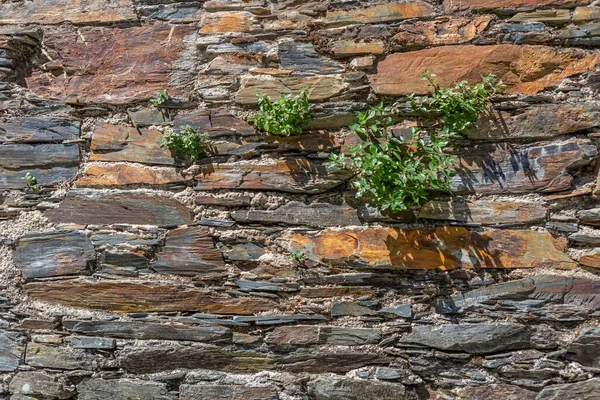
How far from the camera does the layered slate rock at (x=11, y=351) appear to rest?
229 cm

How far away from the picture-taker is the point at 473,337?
6.82ft

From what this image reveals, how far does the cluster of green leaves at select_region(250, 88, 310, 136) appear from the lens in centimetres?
225

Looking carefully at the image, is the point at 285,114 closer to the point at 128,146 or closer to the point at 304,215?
the point at 304,215

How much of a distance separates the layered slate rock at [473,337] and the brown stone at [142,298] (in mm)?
681

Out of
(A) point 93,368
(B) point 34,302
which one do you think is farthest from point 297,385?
(B) point 34,302

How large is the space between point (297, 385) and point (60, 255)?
1287 millimetres

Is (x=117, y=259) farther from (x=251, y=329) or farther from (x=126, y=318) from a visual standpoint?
(x=251, y=329)

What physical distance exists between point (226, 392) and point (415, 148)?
54.6 inches

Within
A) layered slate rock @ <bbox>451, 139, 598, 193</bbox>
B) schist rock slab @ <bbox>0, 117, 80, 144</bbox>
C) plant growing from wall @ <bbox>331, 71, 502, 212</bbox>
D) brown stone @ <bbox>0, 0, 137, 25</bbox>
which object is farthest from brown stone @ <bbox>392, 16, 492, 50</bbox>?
schist rock slab @ <bbox>0, 117, 80, 144</bbox>

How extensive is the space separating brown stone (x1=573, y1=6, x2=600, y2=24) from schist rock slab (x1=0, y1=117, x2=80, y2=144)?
2456mm

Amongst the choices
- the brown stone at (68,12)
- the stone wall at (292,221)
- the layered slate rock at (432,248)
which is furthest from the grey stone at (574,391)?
the brown stone at (68,12)

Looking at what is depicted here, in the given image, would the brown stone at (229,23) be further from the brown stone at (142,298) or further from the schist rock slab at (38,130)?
the brown stone at (142,298)

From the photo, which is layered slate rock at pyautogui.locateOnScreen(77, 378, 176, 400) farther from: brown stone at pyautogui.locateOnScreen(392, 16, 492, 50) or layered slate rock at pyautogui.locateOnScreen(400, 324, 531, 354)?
brown stone at pyautogui.locateOnScreen(392, 16, 492, 50)

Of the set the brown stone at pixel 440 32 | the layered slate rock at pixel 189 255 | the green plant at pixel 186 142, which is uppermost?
the brown stone at pixel 440 32
